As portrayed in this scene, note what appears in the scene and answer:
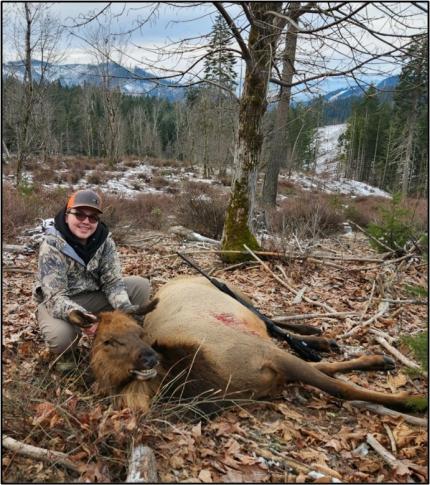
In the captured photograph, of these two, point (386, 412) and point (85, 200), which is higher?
point (85, 200)

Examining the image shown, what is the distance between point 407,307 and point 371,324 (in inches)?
37.9

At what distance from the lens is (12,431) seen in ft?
9.66

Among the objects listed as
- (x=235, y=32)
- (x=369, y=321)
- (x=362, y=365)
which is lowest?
(x=362, y=365)

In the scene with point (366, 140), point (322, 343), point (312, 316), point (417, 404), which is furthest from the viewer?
point (366, 140)

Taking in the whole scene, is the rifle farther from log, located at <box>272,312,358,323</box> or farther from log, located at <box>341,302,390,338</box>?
log, located at <box>341,302,390,338</box>

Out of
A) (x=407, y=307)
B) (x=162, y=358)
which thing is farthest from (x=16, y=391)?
(x=407, y=307)

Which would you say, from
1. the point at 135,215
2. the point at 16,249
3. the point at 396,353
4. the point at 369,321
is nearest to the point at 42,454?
the point at 396,353

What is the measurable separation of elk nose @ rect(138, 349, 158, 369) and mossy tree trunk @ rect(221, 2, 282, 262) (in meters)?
4.09

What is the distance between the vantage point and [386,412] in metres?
3.58

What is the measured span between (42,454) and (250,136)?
5437 mm

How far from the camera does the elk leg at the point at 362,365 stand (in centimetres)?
415

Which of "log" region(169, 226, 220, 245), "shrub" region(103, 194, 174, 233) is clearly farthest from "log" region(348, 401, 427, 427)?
"shrub" region(103, 194, 174, 233)

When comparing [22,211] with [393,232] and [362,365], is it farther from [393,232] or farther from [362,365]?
A: [362,365]

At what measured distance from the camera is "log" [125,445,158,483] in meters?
2.58
